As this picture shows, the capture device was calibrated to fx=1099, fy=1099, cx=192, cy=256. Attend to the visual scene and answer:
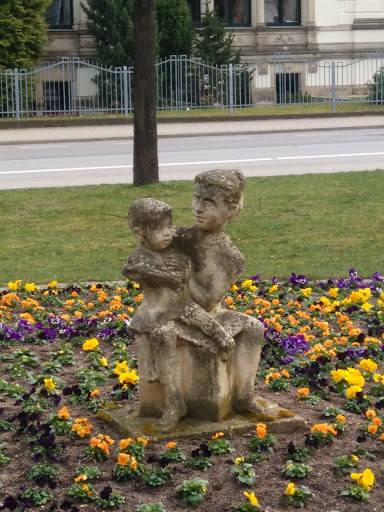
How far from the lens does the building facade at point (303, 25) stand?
36.9 m

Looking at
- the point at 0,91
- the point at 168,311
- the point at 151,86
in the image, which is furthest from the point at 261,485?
the point at 0,91

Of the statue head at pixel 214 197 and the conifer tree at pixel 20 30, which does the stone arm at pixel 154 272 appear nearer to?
the statue head at pixel 214 197

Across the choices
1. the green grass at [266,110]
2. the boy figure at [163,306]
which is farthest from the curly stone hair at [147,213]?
the green grass at [266,110]

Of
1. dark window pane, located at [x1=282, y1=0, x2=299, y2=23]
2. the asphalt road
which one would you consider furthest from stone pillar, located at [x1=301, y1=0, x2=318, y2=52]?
the asphalt road

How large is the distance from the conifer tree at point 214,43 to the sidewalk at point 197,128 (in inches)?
194

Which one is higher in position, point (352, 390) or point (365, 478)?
point (352, 390)

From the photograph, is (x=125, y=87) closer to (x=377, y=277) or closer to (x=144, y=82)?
(x=144, y=82)

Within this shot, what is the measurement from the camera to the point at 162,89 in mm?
30500

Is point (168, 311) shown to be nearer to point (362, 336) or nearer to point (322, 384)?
point (322, 384)

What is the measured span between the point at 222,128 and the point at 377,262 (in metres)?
17.4

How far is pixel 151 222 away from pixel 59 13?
30.9 metres

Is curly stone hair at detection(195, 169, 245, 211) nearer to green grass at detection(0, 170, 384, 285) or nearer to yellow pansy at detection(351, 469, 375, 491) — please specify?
yellow pansy at detection(351, 469, 375, 491)

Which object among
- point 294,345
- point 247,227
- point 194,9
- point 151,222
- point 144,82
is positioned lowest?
point 294,345

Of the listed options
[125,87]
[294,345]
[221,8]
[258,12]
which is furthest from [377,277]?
[221,8]
